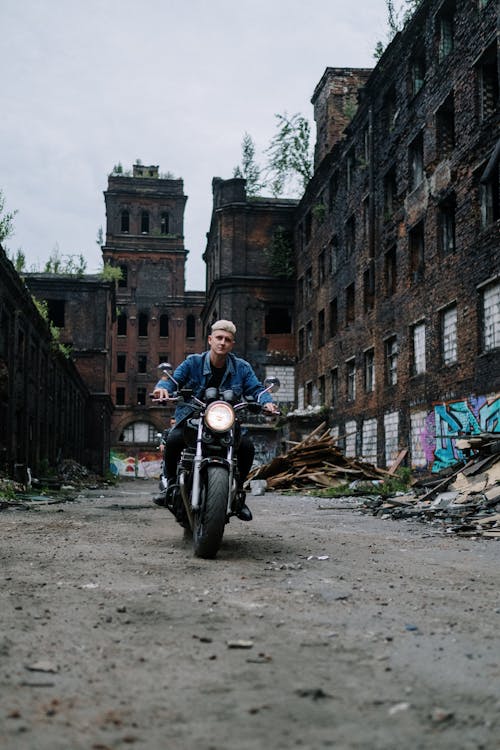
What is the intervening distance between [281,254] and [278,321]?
378cm

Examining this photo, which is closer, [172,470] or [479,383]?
[172,470]

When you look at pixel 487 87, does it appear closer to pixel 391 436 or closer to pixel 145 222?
pixel 391 436

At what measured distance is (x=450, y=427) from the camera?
67.7 feet

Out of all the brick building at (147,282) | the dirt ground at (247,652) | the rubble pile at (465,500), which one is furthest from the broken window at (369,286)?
the brick building at (147,282)

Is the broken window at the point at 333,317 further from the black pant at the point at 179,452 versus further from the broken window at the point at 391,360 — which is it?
the black pant at the point at 179,452

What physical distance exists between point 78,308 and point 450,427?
2634 centimetres

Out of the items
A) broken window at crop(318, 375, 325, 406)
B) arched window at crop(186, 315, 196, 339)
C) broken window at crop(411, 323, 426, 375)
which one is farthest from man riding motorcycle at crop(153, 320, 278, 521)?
arched window at crop(186, 315, 196, 339)

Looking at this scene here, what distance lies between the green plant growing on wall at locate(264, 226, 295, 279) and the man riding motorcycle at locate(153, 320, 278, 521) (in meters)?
34.5

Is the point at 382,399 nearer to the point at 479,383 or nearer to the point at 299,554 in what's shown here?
the point at 479,383

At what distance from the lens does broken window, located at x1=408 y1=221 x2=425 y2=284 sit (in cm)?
2378

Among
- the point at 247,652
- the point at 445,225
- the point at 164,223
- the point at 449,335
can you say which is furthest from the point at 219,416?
the point at 164,223

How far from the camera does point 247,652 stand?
9.71ft

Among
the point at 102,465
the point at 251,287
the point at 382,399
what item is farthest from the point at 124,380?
A: the point at 382,399

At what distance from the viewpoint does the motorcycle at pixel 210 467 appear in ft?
17.9
